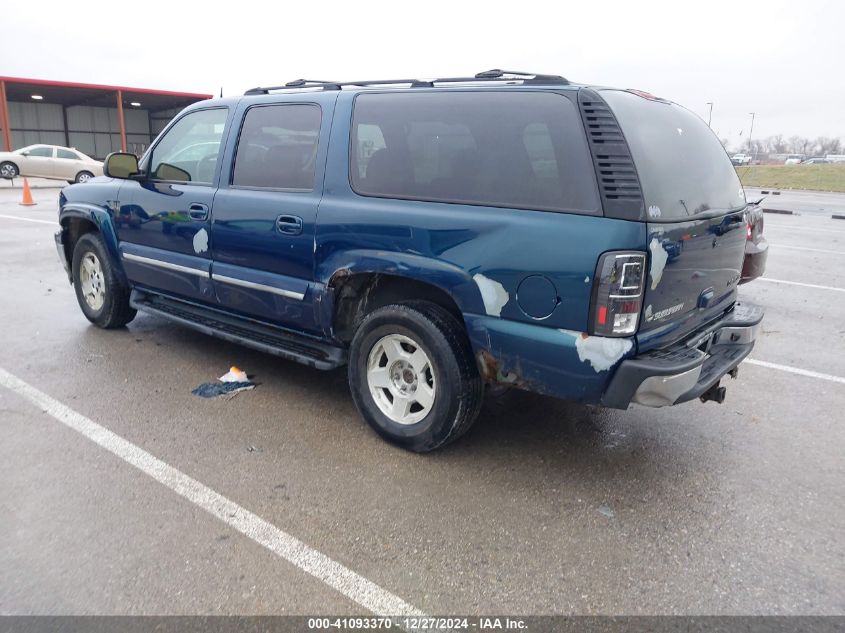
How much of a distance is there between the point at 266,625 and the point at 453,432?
56.8 inches

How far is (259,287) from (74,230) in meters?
2.72

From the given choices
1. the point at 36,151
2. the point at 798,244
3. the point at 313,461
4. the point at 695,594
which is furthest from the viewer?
the point at 36,151

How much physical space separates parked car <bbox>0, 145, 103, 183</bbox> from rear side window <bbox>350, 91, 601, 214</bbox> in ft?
79.3

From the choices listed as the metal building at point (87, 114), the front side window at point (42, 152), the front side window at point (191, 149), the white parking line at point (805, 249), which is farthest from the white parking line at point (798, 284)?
the metal building at point (87, 114)

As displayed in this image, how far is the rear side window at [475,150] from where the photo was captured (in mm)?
3082

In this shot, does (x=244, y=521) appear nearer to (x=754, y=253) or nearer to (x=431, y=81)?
(x=431, y=81)

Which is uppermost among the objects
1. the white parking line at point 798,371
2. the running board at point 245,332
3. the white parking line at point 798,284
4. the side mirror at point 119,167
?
the side mirror at point 119,167

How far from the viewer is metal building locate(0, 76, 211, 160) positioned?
3253 centimetres

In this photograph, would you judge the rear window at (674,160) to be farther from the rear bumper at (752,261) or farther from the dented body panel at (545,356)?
the rear bumper at (752,261)

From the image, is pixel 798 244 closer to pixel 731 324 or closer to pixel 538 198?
pixel 731 324

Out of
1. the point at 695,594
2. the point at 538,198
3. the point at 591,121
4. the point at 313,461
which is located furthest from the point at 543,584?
the point at 591,121

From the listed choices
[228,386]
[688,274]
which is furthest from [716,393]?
[228,386]

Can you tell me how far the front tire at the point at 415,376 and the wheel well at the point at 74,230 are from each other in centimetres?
330

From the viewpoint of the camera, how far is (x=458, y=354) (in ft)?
11.2
